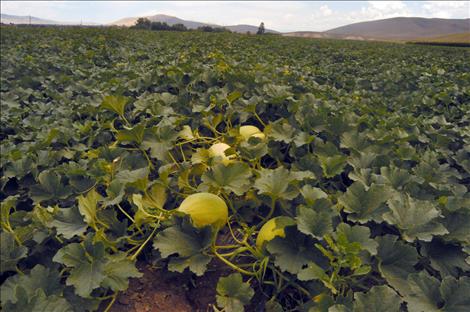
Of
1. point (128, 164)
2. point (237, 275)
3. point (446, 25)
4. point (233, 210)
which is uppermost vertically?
point (446, 25)

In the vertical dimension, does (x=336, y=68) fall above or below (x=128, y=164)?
above

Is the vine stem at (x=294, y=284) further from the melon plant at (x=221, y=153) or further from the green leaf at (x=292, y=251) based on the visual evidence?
the melon plant at (x=221, y=153)

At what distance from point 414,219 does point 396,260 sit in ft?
0.68

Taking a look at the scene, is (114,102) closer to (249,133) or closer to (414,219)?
(249,133)

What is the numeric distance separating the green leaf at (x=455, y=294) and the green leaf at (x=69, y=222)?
4.66 feet

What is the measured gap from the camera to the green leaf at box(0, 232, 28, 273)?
1.45 meters

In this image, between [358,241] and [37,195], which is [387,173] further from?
[37,195]

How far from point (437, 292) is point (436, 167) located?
1060mm

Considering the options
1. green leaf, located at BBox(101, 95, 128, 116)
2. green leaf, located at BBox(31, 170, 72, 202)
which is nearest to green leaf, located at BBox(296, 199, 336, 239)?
green leaf, located at BBox(31, 170, 72, 202)

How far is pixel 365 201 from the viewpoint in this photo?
167 cm

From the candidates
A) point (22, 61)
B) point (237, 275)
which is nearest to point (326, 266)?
point (237, 275)

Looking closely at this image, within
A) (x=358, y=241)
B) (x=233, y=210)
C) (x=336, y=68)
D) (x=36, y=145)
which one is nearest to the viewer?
(x=358, y=241)

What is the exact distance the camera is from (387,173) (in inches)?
76.5

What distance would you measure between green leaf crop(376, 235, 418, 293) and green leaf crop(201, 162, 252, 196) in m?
0.69
